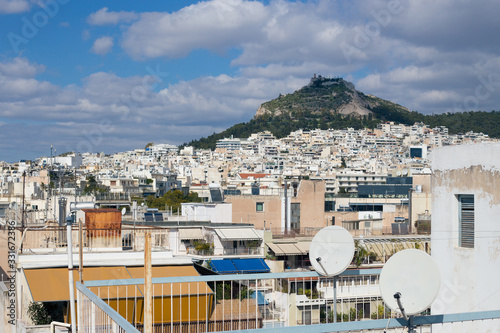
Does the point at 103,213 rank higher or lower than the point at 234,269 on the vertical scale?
higher

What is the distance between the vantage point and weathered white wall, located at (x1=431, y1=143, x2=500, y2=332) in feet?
29.0

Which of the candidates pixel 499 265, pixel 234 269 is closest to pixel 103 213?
pixel 499 265

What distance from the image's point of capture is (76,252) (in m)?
12.7

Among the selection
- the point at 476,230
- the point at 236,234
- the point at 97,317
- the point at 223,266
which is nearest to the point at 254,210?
the point at 236,234

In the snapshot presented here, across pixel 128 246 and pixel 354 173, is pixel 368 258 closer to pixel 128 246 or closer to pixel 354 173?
pixel 128 246

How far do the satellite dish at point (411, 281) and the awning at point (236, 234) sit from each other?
67.7 ft

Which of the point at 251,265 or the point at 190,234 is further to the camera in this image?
the point at 190,234

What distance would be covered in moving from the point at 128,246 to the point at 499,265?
806 cm

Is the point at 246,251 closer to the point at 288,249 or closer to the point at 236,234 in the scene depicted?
the point at 236,234

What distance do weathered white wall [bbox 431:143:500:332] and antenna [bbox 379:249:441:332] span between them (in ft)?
10.3

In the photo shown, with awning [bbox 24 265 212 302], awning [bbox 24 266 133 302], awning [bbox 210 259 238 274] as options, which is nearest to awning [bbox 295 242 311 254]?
awning [bbox 210 259 238 274]

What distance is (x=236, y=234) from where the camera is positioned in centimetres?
2681

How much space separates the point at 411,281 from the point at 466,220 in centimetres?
426

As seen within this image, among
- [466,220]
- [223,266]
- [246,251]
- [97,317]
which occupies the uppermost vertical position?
[466,220]
